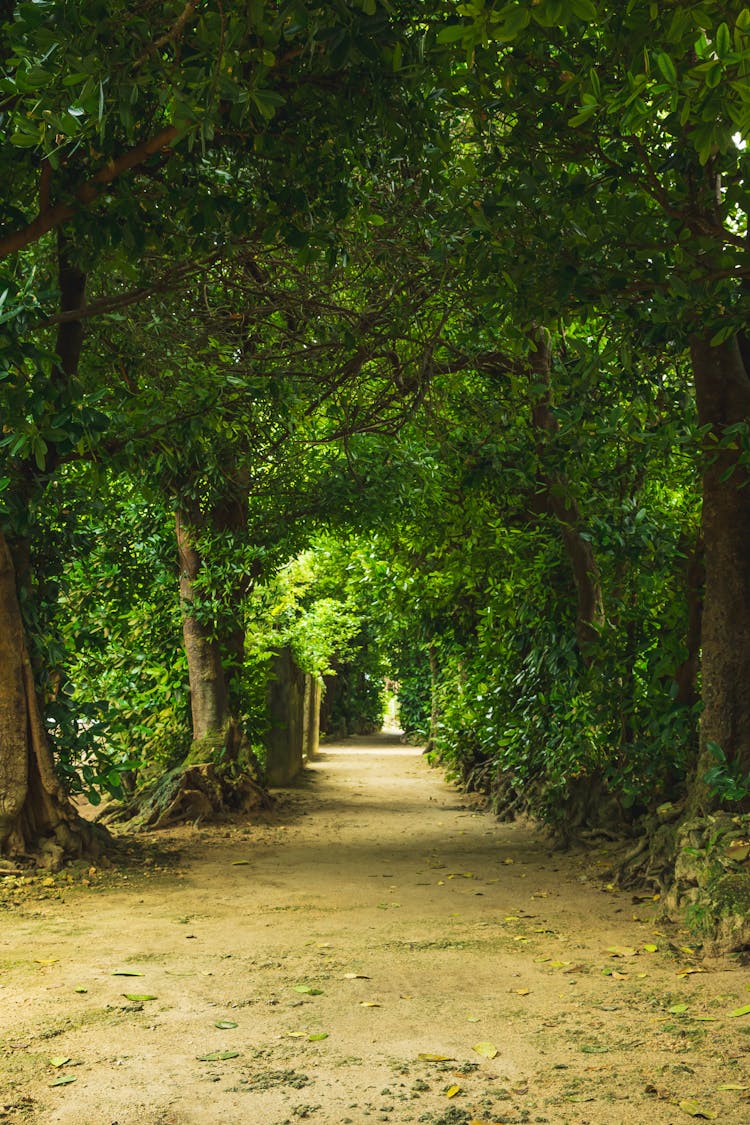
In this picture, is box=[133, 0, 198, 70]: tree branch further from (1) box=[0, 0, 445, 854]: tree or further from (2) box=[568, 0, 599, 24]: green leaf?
(2) box=[568, 0, 599, 24]: green leaf

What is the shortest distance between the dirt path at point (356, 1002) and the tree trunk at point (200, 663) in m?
3.26

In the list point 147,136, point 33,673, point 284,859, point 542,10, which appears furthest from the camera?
point 284,859

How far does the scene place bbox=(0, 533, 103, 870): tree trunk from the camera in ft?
24.3

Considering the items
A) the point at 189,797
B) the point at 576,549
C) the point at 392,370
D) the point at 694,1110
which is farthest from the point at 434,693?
the point at 694,1110

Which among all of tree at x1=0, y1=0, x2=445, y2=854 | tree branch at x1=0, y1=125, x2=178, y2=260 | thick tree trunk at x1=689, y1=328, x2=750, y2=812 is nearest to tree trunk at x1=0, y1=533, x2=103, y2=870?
tree at x1=0, y1=0, x2=445, y2=854

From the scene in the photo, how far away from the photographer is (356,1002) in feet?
14.9

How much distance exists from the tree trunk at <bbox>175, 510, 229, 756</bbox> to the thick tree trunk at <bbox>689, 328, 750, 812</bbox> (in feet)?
21.3

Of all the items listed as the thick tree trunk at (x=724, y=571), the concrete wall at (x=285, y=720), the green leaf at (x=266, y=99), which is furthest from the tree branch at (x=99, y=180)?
the concrete wall at (x=285, y=720)

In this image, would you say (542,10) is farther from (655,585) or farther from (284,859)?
(284,859)

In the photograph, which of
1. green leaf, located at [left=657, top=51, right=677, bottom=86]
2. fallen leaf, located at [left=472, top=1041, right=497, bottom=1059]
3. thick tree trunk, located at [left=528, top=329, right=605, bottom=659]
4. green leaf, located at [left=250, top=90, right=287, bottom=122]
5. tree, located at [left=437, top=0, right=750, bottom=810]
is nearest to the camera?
green leaf, located at [left=657, top=51, right=677, bottom=86]

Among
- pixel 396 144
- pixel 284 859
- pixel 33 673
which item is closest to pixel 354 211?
pixel 396 144

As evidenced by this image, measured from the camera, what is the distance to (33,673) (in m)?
7.73

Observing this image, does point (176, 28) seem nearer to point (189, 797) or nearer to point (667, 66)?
point (667, 66)

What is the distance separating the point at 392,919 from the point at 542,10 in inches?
213
